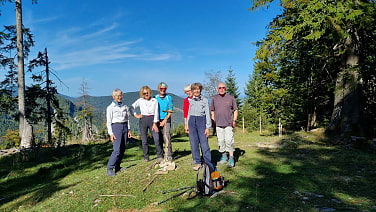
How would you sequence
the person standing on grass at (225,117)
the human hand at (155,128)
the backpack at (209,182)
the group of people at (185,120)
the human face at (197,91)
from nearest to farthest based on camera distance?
the backpack at (209,182)
the human face at (197,91)
the group of people at (185,120)
the person standing on grass at (225,117)
the human hand at (155,128)

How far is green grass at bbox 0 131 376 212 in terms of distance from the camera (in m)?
4.67

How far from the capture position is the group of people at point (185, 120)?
267 inches

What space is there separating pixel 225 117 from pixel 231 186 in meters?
2.16

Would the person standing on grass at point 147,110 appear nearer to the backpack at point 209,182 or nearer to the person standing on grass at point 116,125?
the person standing on grass at point 116,125

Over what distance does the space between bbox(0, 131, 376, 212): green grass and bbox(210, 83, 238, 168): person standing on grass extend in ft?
2.09

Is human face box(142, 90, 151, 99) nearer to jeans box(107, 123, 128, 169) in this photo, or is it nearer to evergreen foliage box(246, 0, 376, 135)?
jeans box(107, 123, 128, 169)

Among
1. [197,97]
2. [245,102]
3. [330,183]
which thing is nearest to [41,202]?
[197,97]

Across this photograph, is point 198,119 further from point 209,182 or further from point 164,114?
point 209,182

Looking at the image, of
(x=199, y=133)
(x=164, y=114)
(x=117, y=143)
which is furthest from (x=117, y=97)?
(x=199, y=133)

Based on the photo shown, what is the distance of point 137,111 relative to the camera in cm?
806

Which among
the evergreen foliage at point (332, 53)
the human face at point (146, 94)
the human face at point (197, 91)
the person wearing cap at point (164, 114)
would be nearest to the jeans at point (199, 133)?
the human face at point (197, 91)

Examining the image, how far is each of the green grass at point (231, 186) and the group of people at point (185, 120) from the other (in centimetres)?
54

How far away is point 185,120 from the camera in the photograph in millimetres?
7363

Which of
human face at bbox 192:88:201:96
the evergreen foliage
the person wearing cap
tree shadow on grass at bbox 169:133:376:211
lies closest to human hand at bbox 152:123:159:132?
the person wearing cap
